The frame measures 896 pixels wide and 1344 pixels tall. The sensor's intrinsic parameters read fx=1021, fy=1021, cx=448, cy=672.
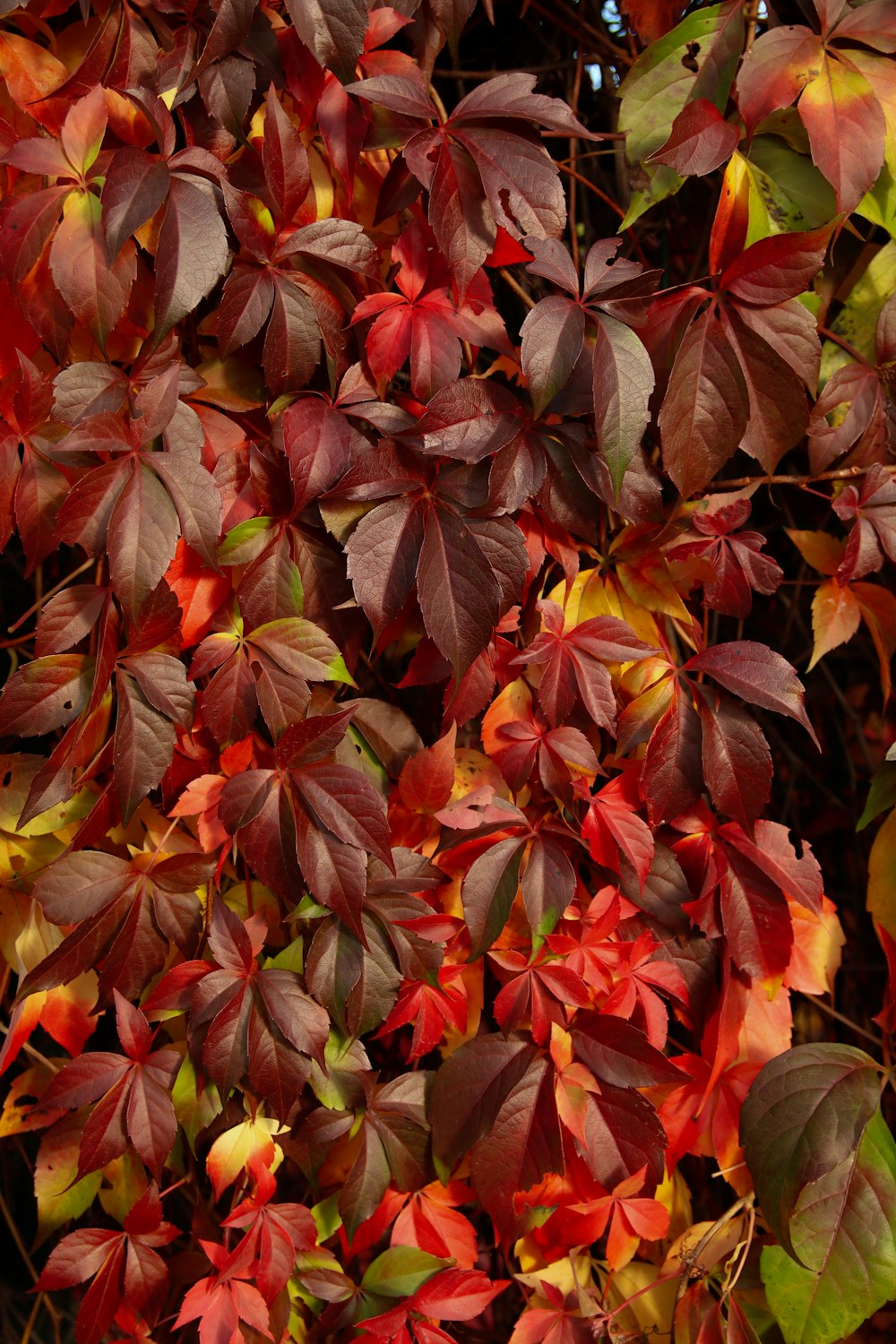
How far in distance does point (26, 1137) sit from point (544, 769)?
87cm

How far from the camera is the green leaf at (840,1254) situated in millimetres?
900

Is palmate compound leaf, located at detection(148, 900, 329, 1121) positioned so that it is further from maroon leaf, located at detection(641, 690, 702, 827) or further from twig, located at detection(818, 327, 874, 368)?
twig, located at detection(818, 327, 874, 368)

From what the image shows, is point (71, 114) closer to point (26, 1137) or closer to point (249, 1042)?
point (249, 1042)

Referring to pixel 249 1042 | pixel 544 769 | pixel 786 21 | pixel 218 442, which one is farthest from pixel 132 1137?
pixel 786 21

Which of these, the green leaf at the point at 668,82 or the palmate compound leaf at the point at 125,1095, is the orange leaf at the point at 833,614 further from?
the palmate compound leaf at the point at 125,1095

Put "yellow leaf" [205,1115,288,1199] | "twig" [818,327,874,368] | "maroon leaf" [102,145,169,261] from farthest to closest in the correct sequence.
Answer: "twig" [818,327,874,368] → "yellow leaf" [205,1115,288,1199] → "maroon leaf" [102,145,169,261]

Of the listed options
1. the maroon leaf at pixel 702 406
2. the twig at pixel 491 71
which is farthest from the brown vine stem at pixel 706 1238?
the twig at pixel 491 71

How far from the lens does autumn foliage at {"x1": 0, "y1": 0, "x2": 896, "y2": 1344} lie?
826 mm

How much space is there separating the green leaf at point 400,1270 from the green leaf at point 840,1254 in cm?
31

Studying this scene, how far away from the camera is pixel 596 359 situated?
2.68ft

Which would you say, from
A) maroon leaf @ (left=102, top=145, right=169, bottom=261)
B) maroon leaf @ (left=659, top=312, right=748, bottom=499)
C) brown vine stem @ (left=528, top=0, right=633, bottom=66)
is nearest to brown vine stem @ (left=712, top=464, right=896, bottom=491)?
maroon leaf @ (left=659, top=312, right=748, bottom=499)

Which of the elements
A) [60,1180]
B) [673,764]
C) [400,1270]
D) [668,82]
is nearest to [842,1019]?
[673,764]

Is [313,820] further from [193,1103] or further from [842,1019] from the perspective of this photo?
[842,1019]

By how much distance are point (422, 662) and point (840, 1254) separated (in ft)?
2.11
